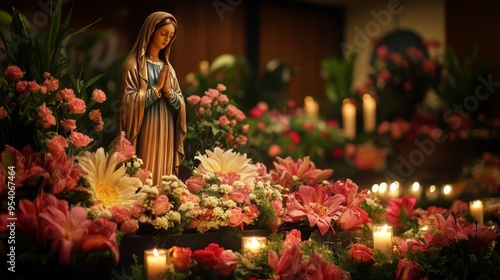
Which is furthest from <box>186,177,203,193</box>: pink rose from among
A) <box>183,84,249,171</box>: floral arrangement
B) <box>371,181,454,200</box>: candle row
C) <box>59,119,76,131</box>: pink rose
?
<box>371,181,454,200</box>: candle row

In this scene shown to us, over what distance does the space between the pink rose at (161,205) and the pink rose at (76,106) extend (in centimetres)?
36

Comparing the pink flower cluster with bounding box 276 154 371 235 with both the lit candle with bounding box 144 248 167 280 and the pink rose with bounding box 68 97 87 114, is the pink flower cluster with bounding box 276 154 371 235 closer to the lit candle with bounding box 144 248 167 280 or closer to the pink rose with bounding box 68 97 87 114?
the lit candle with bounding box 144 248 167 280

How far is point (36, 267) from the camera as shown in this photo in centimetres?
165

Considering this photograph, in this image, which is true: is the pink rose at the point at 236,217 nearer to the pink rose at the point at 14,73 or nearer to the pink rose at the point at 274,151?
the pink rose at the point at 14,73

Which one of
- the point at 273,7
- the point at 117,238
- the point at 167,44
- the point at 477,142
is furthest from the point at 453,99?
the point at 117,238

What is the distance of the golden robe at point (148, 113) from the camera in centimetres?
220

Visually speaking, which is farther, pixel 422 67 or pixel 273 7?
pixel 273 7

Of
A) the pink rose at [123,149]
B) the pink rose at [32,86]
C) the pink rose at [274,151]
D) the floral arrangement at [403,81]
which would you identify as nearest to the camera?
the pink rose at [32,86]

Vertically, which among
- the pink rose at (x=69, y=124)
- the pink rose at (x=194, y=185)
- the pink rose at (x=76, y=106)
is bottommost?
the pink rose at (x=194, y=185)

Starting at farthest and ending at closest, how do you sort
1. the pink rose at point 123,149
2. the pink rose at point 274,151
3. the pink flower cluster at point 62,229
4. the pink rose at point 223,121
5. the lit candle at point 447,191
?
1. the pink rose at point 274,151
2. the lit candle at point 447,191
3. the pink rose at point 223,121
4. the pink rose at point 123,149
5. the pink flower cluster at point 62,229

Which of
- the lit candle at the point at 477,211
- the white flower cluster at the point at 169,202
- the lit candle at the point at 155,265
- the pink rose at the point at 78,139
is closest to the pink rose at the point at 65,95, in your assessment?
the pink rose at the point at 78,139

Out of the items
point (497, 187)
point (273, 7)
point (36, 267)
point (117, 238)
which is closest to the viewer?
point (36, 267)

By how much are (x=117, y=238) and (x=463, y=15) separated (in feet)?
14.8

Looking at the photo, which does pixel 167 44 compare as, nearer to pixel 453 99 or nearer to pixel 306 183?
pixel 306 183
